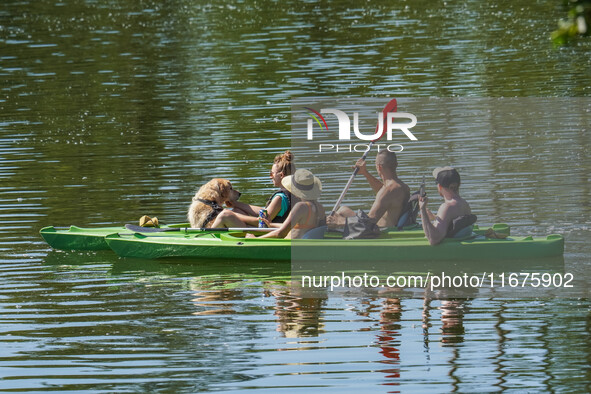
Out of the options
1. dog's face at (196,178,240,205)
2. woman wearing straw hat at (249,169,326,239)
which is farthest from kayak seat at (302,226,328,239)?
dog's face at (196,178,240,205)

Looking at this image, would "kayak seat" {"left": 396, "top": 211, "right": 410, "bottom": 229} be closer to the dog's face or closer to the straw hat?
the straw hat

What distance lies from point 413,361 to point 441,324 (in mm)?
971

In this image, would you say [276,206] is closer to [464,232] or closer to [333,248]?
[333,248]

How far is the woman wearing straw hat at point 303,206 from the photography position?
11.0 meters

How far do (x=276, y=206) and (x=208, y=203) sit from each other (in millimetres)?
806

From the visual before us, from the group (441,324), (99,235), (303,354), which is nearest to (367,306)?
(441,324)

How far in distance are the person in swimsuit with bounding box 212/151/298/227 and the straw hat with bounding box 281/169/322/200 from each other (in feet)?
0.51

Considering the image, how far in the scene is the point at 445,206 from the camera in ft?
34.6

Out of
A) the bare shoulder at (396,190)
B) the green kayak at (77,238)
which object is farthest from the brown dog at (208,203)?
the bare shoulder at (396,190)

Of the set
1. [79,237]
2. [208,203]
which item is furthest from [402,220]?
[79,237]

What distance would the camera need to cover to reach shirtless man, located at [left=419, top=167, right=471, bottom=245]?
10406mm

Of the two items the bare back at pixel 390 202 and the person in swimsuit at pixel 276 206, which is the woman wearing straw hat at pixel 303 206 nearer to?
the person in swimsuit at pixel 276 206

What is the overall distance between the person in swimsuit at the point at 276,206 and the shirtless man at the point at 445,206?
1.39 meters

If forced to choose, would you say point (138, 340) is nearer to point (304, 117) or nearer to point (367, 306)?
point (367, 306)
